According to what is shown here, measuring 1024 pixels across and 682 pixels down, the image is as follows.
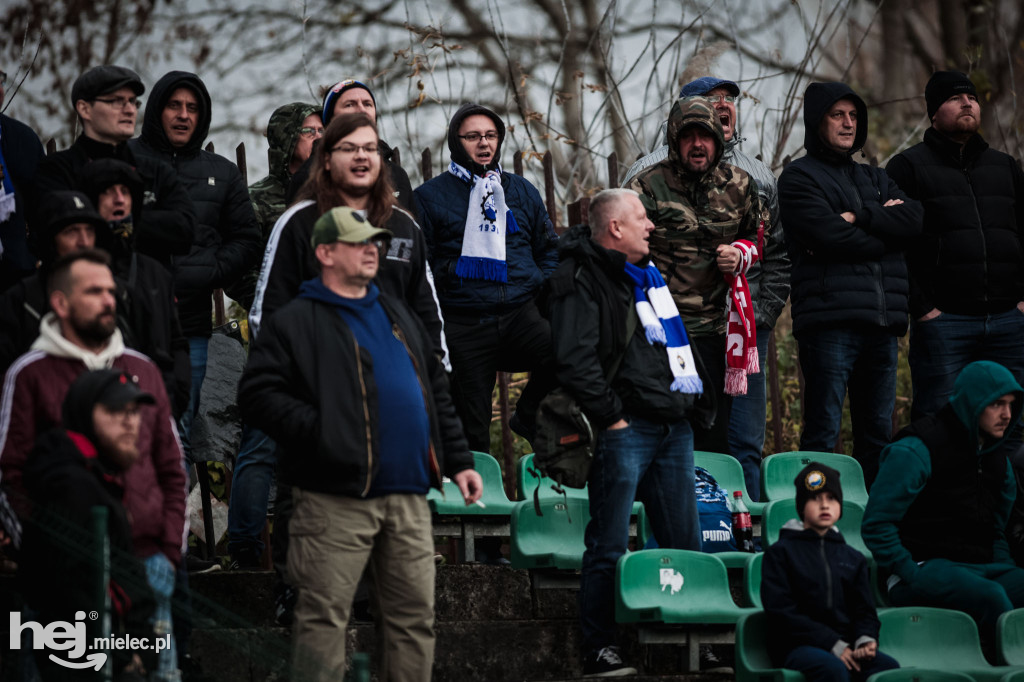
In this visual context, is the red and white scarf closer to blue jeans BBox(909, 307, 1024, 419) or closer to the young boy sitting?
blue jeans BBox(909, 307, 1024, 419)

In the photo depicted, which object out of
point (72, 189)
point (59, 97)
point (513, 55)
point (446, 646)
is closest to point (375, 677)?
point (446, 646)

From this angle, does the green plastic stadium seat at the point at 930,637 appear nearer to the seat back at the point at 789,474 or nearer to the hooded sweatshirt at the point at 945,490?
the hooded sweatshirt at the point at 945,490

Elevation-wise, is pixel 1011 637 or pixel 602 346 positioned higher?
pixel 602 346

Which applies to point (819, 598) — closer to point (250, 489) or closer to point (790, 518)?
point (790, 518)

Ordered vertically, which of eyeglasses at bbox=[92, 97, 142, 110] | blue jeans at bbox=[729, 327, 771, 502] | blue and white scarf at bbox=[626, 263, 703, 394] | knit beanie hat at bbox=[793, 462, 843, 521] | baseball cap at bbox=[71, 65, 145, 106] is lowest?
knit beanie hat at bbox=[793, 462, 843, 521]

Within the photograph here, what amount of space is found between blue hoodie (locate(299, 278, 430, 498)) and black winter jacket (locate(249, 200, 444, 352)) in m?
0.38

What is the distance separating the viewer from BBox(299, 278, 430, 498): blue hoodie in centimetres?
508

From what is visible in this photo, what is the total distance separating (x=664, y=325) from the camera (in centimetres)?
623

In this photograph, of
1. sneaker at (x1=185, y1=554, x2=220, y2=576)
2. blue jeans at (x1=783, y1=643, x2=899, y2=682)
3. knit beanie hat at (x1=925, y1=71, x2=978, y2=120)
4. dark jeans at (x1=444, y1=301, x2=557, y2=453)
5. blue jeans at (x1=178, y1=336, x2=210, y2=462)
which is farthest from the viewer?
knit beanie hat at (x1=925, y1=71, x2=978, y2=120)

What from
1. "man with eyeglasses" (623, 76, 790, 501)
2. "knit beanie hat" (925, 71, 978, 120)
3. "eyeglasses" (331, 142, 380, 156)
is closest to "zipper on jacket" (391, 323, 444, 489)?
"eyeglasses" (331, 142, 380, 156)

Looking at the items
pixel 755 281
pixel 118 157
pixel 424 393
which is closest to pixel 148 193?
pixel 118 157

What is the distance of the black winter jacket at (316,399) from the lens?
196 inches

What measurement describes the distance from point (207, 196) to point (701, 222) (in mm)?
2214

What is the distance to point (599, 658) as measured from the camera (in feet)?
19.4
